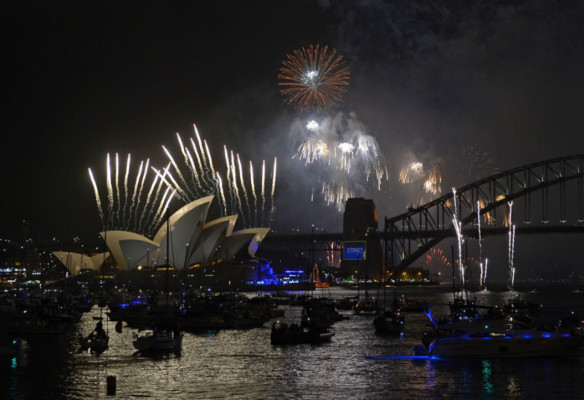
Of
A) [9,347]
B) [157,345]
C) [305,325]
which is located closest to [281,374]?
[157,345]

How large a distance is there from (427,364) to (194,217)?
90.9 meters

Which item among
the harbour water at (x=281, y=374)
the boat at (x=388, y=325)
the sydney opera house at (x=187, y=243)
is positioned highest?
the sydney opera house at (x=187, y=243)

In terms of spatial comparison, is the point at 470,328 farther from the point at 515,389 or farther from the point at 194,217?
the point at 194,217

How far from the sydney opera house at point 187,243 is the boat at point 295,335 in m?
78.2

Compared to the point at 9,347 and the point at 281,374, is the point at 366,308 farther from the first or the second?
the point at 281,374

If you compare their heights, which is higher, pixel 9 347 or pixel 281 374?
pixel 9 347

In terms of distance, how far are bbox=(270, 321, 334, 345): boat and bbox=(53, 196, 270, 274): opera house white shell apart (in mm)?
78137

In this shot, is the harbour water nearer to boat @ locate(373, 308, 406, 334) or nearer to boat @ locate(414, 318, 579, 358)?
boat @ locate(414, 318, 579, 358)

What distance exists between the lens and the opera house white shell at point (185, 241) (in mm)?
126875

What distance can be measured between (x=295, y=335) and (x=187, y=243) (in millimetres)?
86412

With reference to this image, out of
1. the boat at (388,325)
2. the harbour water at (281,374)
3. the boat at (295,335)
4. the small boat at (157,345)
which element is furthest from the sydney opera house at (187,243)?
the small boat at (157,345)

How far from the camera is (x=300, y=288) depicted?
16975cm

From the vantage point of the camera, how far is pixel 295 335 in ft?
157

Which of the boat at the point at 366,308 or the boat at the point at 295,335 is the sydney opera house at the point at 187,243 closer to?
the boat at the point at 366,308
